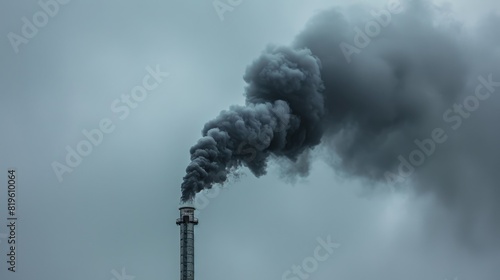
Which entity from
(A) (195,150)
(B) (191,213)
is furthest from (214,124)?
(B) (191,213)

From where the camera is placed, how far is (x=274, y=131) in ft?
219

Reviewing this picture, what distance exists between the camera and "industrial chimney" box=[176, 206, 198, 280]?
207 ft

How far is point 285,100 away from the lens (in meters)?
69.0

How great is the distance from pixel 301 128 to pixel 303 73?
4609mm

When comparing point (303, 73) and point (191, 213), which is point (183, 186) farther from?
point (303, 73)

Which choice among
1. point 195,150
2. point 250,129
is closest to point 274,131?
point 250,129

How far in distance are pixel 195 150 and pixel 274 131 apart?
676cm

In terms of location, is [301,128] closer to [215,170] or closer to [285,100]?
[285,100]

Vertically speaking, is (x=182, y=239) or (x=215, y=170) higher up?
(x=215, y=170)

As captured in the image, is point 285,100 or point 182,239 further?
point 285,100

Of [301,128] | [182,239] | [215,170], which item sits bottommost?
[182,239]

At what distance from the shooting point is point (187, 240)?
209 feet

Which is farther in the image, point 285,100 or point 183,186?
point 285,100

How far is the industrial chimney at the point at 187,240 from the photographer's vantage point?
63.0 m
